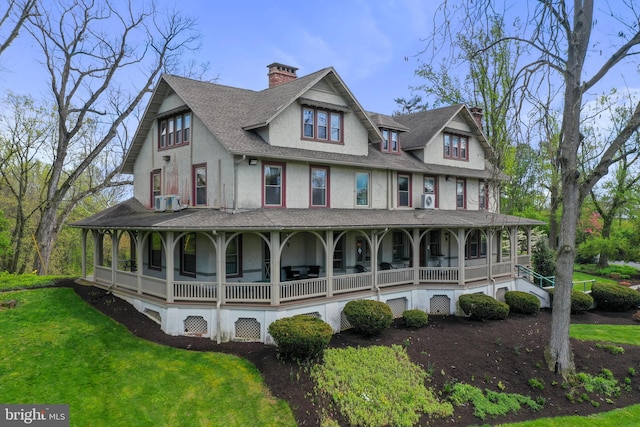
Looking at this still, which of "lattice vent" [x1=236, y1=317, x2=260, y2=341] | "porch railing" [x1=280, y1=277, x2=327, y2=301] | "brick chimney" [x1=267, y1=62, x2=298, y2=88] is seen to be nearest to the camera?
"lattice vent" [x1=236, y1=317, x2=260, y2=341]

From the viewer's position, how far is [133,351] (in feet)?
43.3

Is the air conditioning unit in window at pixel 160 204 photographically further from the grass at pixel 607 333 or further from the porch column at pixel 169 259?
the grass at pixel 607 333

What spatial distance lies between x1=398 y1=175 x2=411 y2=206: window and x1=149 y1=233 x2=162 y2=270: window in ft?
40.4

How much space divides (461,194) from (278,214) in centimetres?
1370

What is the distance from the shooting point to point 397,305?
18.4 metres

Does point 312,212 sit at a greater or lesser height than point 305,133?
lesser

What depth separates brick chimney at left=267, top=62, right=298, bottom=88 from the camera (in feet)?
71.2

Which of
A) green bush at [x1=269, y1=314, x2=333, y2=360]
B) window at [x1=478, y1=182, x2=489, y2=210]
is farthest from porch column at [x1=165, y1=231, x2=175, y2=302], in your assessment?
window at [x1=478, y1=182, x2=489, y2=210]

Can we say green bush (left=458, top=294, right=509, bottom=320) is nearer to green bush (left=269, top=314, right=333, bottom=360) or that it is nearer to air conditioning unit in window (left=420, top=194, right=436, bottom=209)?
air conditioning unit in window (left=420, top=194, right=436, bottom=209)

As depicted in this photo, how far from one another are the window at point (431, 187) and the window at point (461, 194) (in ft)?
6.72

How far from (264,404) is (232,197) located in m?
7.88

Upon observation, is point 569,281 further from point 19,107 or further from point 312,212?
point 19,107

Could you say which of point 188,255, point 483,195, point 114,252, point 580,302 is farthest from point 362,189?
point 580,302

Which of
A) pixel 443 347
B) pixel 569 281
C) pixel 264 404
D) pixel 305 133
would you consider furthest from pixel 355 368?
pixel 305 133
